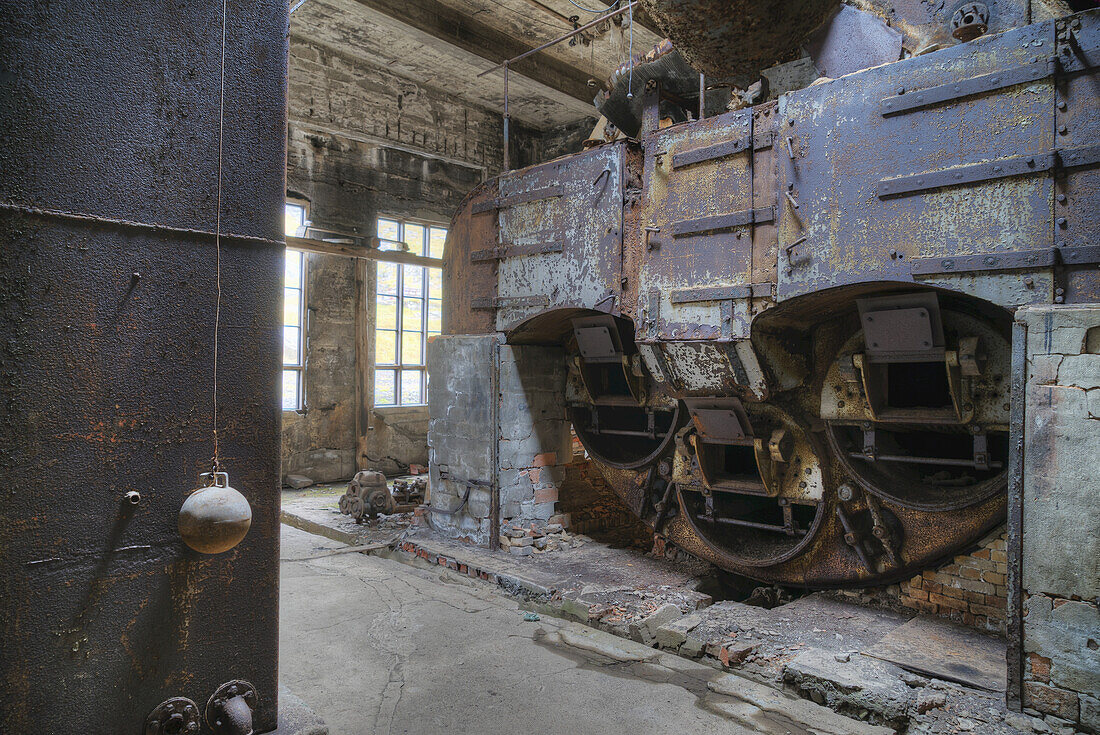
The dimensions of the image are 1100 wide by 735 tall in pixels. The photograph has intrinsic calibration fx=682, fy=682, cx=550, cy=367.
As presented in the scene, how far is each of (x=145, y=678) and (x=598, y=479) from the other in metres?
5.04

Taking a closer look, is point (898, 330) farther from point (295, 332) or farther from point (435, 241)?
point (435, 241)

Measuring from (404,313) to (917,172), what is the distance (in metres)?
7.78

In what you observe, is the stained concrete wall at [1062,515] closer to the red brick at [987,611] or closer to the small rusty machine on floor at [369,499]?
the red brick at [987,611]

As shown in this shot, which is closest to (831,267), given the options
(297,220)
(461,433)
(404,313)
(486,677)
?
(486,677)

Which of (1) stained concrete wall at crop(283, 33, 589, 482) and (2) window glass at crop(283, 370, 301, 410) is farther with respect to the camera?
(2) window glass at crop(283, 370, 301, 410)

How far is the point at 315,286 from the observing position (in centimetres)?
896

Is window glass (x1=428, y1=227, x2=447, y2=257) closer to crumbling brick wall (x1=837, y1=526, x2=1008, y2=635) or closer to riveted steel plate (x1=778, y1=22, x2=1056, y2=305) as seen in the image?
riveted steel plate (x1=778, y1=22, x2=1056, y2=305)

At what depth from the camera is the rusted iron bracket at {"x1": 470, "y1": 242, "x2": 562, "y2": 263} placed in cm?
513

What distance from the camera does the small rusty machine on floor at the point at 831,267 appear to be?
2.99 metres

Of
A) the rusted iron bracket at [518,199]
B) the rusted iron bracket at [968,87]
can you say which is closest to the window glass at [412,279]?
the rusted iron bracket at [518,199]

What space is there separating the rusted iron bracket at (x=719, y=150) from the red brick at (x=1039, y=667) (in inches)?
108

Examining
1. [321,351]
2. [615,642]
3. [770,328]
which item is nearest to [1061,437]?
[770,328]

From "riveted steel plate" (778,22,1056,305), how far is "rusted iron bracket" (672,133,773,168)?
0.12 m

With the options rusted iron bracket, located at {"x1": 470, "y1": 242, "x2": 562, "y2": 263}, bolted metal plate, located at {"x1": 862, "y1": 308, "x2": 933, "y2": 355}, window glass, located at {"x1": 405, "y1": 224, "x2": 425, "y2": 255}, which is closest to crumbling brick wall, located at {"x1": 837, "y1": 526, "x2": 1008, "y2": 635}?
bolted metal plate, located at {"x1": 862, "y1": 308, "x2": 933, "y2": 355}
